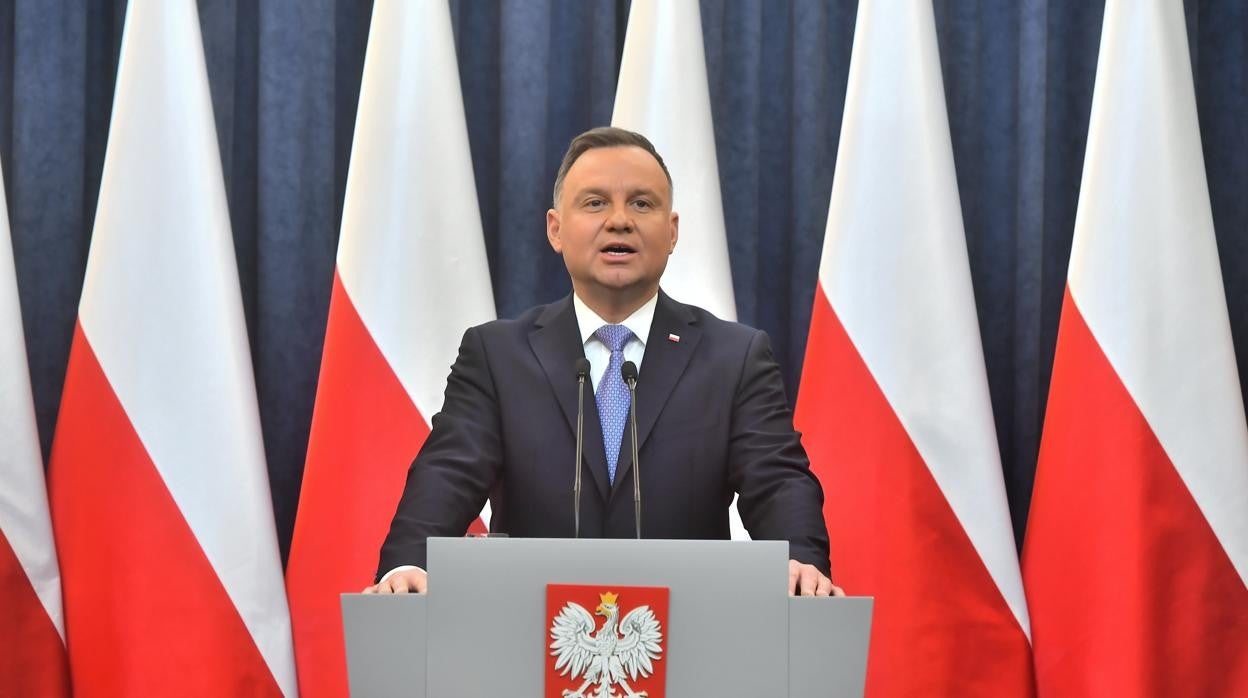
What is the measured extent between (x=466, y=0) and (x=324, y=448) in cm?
145

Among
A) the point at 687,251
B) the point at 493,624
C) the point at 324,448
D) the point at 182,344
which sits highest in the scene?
the point at 687,251

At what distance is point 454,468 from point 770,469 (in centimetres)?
57

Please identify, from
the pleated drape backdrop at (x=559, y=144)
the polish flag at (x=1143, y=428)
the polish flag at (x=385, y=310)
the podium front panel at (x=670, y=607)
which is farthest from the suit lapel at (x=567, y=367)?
the polish flag at (x=1143, y=428)

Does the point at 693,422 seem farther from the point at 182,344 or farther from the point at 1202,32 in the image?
the point at 1202,32

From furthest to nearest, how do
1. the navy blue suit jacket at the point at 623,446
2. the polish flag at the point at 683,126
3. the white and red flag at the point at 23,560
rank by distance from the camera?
the polish flag at the point at 683,126
the white and red flag at the point at 23,560
the navy blue suit jacket at the point at 623,446

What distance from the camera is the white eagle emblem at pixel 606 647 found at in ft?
5.75

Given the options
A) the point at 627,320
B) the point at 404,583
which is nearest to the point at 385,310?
the point at 627,320

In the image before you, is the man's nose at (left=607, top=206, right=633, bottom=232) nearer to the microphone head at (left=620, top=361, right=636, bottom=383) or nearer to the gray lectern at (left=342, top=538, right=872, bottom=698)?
the microphone head at (left=620, top=361, right=636, bottom=383)

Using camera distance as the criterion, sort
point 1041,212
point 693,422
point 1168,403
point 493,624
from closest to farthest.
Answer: point 493,624, point 693,422, point 1168,403, point 1041,212

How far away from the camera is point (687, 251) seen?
3.49m

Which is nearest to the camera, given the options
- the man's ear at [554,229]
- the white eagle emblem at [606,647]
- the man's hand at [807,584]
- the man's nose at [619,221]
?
the white eagle emblem at [606,647]

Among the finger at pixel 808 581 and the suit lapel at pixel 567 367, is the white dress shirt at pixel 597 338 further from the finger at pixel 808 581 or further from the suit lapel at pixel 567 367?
the finger at pixel 808 581

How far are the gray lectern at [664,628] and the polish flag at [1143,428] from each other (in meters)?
1.78

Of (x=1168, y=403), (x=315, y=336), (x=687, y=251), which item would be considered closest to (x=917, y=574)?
(x=1168, y=403)
